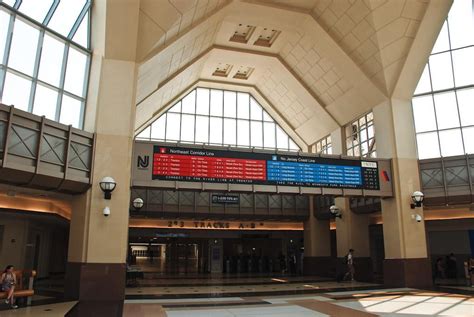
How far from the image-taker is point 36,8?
11523 mm

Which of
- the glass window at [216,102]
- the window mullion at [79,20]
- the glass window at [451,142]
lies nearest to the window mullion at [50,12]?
the window mullion at [79,20]

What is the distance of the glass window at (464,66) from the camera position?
55.2 ft

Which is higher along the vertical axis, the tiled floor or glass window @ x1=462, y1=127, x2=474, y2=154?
glass window @ x1=462, y1=127, x2=474, y2=154

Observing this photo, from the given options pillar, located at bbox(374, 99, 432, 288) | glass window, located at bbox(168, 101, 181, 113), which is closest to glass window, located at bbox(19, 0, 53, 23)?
glass window, located at bbox(168, 101, 181, 113)

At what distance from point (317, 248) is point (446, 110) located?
1069 cm

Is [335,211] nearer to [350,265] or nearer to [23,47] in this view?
[350,265]

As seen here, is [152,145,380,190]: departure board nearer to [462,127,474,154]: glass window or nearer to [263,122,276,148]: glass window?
[462,127,474,154]: glass window

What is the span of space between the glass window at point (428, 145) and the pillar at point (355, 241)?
4625 mm

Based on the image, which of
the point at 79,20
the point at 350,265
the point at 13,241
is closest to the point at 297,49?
the point at 79,20

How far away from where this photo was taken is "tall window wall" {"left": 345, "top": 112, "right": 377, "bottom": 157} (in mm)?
18800

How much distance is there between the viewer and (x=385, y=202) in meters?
16.8

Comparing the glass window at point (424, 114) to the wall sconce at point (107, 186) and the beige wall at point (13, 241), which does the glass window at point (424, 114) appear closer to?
the wall sconce at point (107, 186)

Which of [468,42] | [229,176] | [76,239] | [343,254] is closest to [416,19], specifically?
[468,42]

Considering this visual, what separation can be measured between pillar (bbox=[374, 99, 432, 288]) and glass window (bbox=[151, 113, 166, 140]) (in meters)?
12.6
